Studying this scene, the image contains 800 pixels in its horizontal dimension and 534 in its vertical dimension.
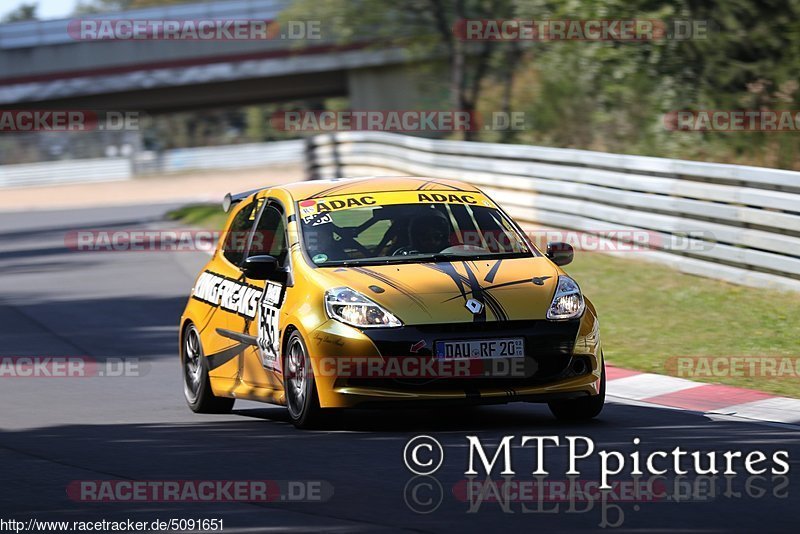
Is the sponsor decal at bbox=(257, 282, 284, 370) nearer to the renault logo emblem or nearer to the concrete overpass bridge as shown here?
the renault logo emblem

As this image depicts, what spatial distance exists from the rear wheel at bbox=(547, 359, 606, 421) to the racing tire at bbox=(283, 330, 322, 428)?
57.6 inches

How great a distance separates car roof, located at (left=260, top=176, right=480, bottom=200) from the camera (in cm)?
1020

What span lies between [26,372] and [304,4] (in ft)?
93.0

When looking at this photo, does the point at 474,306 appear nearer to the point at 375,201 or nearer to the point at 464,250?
the point at 464,250

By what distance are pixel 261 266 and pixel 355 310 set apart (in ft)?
2.99

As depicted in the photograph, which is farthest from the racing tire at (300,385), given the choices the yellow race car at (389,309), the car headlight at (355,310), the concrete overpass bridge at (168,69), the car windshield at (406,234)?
the concrete overpass bridge at (168,69)

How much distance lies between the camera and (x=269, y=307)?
9641 mm

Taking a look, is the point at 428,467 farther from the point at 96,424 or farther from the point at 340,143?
the point at 340,143

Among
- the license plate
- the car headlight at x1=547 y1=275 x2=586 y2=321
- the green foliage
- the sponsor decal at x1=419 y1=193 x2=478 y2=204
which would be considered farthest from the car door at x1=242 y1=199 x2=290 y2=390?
the green foliage

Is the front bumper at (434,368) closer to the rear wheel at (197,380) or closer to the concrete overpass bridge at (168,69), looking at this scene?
the rear wheel at (197,380)

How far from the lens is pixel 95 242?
2928 cm

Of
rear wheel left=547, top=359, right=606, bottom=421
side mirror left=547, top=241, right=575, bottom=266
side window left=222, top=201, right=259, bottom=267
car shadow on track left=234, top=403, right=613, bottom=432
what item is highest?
side mirror left=547, top=241, right=575, bottom=266

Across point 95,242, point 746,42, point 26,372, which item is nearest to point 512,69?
point 95,242

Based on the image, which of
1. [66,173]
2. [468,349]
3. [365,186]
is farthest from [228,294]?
[66,173]
